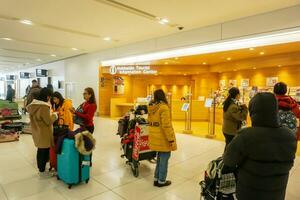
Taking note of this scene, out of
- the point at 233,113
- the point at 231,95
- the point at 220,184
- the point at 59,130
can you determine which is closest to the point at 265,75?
the point at 231,95

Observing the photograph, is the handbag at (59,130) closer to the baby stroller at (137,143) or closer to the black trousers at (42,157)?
the black trousers at (42,157)

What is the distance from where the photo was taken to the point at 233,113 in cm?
374

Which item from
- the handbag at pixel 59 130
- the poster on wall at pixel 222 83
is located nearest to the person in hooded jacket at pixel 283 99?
the handbag at pixel 59 130

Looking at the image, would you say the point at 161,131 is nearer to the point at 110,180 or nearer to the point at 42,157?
the point at 110,180

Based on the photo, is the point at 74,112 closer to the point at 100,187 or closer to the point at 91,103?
the point at 91,103

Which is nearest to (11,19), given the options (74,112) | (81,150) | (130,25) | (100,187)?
(130,25)

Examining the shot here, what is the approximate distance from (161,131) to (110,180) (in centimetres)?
123

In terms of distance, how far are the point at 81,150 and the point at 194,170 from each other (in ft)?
7.04

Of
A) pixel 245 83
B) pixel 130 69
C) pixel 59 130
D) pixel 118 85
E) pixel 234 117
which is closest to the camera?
pixel 59 130

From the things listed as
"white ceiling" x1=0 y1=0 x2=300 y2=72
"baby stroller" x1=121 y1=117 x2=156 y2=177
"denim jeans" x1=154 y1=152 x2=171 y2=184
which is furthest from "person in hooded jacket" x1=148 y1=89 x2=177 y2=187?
"white ceiling" x1=0 y1=0 x2=300 y2=72

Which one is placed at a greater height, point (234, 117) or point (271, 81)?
point (271, 81)

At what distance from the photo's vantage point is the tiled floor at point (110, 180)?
9.75 feet

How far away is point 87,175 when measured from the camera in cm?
332

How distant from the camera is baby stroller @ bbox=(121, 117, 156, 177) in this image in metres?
3.65
